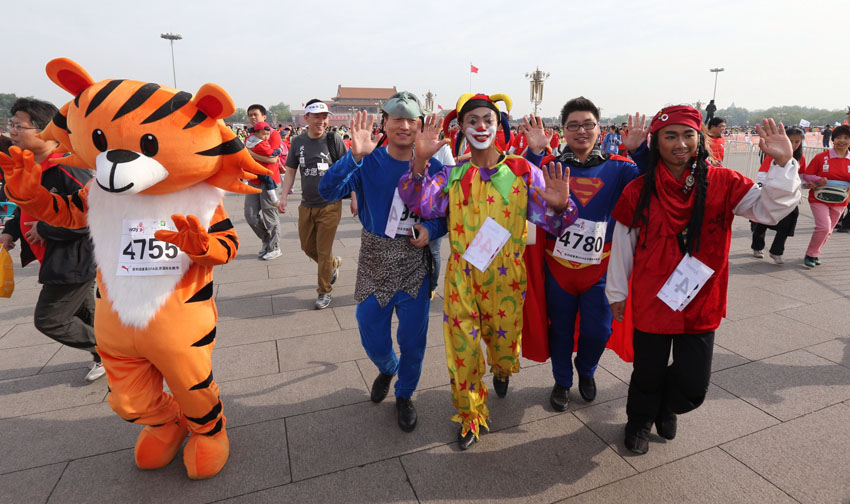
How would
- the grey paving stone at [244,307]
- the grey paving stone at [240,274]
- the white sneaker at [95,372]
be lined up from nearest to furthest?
the white sneaker at [95,372] → the grey paving stone at [244,307] → the grey paving stone at [240,274]

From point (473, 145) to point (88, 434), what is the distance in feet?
9.22

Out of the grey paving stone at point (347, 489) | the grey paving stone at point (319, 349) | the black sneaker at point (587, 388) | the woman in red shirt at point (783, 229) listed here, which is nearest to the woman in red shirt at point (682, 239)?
the black sneaker at point (587, 388)

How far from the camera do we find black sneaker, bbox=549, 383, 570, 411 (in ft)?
9.46

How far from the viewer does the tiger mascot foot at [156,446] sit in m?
2.34

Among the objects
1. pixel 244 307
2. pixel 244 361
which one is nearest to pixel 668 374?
pixel 244 361

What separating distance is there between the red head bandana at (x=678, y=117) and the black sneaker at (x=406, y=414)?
6.74 ft

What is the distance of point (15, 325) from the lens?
4.33 metres

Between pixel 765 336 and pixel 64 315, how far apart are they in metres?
5.42

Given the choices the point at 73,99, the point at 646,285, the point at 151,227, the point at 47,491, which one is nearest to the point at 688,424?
the point at 646,285

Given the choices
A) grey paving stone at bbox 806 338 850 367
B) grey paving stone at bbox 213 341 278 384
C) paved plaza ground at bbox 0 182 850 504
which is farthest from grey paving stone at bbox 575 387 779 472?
grey paving stone at bbox 213 341 278 384

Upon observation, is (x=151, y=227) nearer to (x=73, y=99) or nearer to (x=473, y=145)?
(x=73, y=99)

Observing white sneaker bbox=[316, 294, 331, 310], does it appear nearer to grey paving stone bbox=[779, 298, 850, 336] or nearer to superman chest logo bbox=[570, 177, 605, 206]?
superman chest logo bbox=[570, 177, 605, 206]

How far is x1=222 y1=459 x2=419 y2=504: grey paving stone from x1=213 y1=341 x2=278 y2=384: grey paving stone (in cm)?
128

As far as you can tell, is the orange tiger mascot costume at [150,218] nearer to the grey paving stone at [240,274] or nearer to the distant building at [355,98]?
the grey paving stone at [240,274]
